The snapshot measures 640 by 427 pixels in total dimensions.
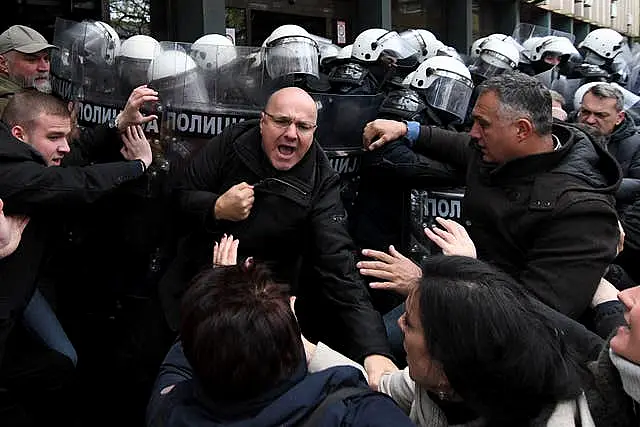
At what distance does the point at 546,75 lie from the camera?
23.6 ft

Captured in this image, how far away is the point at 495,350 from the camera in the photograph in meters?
1.44

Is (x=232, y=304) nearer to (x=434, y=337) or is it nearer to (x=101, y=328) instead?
(x=434, y=337)

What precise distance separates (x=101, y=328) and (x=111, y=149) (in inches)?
41.2

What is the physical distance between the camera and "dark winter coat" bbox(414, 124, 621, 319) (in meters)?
2.35

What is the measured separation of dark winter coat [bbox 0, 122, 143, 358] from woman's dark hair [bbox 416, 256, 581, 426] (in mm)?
1570

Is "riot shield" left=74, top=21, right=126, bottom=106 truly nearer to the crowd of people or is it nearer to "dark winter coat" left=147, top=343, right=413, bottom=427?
the crowd of people

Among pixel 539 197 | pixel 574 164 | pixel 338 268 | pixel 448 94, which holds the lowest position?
pixel 338 268

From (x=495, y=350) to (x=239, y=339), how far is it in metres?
0.52

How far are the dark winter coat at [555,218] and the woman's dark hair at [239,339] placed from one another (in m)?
1.14

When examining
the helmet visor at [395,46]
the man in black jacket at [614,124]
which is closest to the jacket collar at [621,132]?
the man in black jacket at [614,124]

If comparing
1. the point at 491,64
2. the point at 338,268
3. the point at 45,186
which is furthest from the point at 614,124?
the point at 45,186

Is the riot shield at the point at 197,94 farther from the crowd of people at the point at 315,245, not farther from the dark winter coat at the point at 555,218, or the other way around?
the dark winter coat at the point at 555,218

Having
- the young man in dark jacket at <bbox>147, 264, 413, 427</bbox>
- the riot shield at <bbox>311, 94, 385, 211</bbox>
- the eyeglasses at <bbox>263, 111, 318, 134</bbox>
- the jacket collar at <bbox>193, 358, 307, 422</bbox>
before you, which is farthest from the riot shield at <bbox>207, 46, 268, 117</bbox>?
the jacket collar at <bbox>193, 358, 307, 422</bbox>

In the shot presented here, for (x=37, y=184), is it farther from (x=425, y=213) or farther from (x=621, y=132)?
(x=621, y=132)
